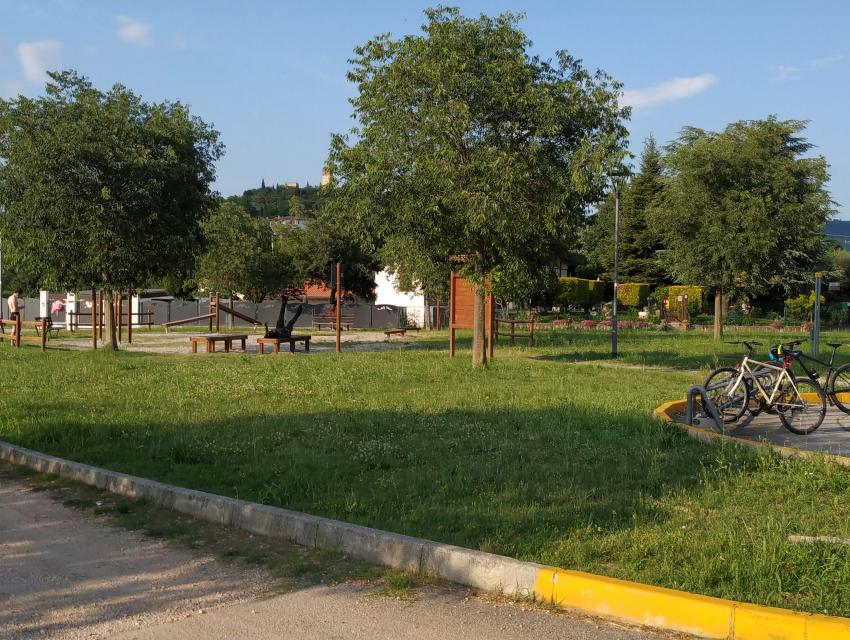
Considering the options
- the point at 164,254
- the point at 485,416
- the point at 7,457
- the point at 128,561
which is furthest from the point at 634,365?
the point at 128,561

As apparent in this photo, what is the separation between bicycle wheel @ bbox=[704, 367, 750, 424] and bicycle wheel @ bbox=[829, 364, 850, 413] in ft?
5.43

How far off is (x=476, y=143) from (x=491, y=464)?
11048 mm

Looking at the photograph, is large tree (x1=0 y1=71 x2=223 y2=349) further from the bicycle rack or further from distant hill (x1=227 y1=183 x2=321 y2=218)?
distant hill (x1=227 y1=183 x2=321 y2=218)

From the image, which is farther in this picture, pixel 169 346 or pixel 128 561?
pixel 169 346

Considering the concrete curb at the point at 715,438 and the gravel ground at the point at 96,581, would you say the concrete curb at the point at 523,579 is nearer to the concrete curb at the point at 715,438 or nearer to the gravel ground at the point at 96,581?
the gravel ground at the point at 96,581

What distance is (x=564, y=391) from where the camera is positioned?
13305 millimetres

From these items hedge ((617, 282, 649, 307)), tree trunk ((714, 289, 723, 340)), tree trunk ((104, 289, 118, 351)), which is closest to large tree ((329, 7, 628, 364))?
tree trunk ((104, 289, 118, 351))

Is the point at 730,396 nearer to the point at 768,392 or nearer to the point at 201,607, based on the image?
the point at 768,392

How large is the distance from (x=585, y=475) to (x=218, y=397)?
6.68 metres

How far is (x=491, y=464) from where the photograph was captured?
7.57 meters

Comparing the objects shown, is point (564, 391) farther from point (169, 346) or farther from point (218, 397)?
point (169, 346)

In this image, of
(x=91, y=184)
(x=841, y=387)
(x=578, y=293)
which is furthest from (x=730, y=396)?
(x=578, y=293)

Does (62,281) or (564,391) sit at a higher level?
(62,281)

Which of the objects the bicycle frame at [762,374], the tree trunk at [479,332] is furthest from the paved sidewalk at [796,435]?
the tree trunk at [479,332]
